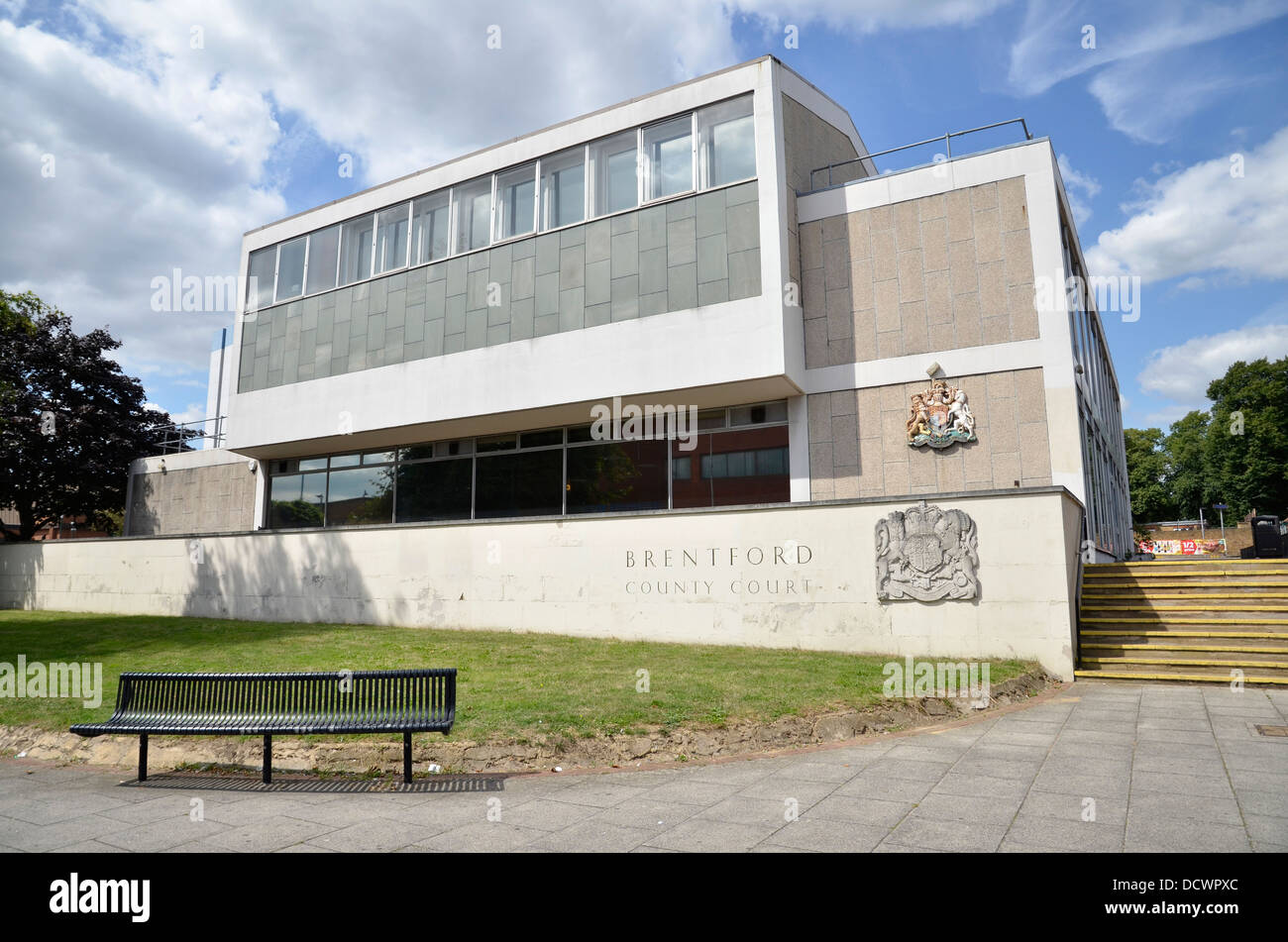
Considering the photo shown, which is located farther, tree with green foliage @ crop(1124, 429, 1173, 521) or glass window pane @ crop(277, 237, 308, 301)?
tree with green foliage @ crop(1124, 429, 1173, 521)

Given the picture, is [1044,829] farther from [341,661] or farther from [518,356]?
[518,356]

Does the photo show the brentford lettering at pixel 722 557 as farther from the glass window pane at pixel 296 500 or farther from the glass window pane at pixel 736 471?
the glass window pane at pixel 296 500

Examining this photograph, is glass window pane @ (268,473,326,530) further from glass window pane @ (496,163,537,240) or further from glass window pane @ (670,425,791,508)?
glass window pane @ (670,425,791,508)

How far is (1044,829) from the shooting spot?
203 inches

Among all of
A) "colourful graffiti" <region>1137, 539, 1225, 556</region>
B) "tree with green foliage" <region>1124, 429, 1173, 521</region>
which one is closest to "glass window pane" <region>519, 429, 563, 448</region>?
"colourful graffiti" <region>1137, 539, 1225, 556</region>

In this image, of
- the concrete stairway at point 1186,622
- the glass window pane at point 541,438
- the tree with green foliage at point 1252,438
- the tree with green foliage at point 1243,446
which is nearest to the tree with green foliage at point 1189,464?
the tree with green foliage at point 1243,446

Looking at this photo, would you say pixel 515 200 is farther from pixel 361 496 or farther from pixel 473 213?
pixel 361 496

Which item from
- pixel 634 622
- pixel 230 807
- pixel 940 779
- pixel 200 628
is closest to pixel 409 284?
pixel 200 628

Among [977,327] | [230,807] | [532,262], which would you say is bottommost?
[230,807]

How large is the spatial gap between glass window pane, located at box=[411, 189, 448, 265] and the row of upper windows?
1.1 inches

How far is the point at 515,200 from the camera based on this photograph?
21.1 m

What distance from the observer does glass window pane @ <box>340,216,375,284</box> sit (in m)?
23.6

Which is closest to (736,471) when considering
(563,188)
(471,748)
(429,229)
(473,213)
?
(563,188)
